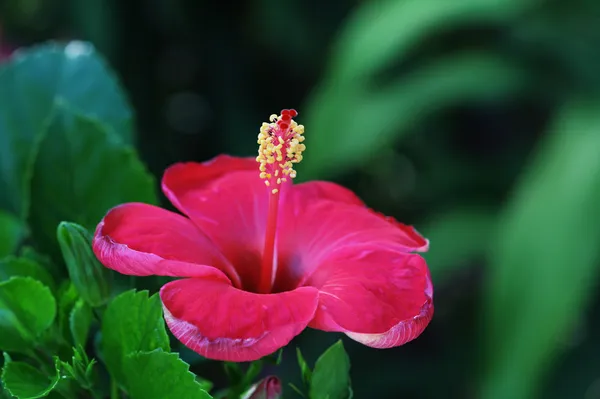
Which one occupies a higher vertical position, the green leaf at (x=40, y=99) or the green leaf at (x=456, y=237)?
the green leaf at (x=40, y=99)

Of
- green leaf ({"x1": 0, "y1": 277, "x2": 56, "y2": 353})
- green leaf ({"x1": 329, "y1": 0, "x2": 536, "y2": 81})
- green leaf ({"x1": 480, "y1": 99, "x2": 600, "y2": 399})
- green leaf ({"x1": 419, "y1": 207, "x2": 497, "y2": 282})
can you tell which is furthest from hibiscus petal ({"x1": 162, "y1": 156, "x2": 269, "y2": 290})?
green leaf ({"x1": 329, "y1": 0, "x2": 536, "y2": 81})

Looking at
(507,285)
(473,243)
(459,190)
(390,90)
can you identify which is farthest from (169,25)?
Answer: (507,285)

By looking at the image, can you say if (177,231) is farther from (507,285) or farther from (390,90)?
(390,90)

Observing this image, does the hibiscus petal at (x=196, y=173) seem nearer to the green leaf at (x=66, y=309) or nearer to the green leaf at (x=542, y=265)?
the green leaf at (x=66, y=309)

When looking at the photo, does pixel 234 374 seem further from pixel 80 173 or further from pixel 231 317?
pixel 80 173

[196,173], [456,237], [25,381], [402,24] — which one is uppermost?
[402,24]

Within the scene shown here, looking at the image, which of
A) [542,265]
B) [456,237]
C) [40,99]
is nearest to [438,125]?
[456,237]

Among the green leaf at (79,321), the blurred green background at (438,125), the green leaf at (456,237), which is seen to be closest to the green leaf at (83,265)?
the green leaf at (79,321)
